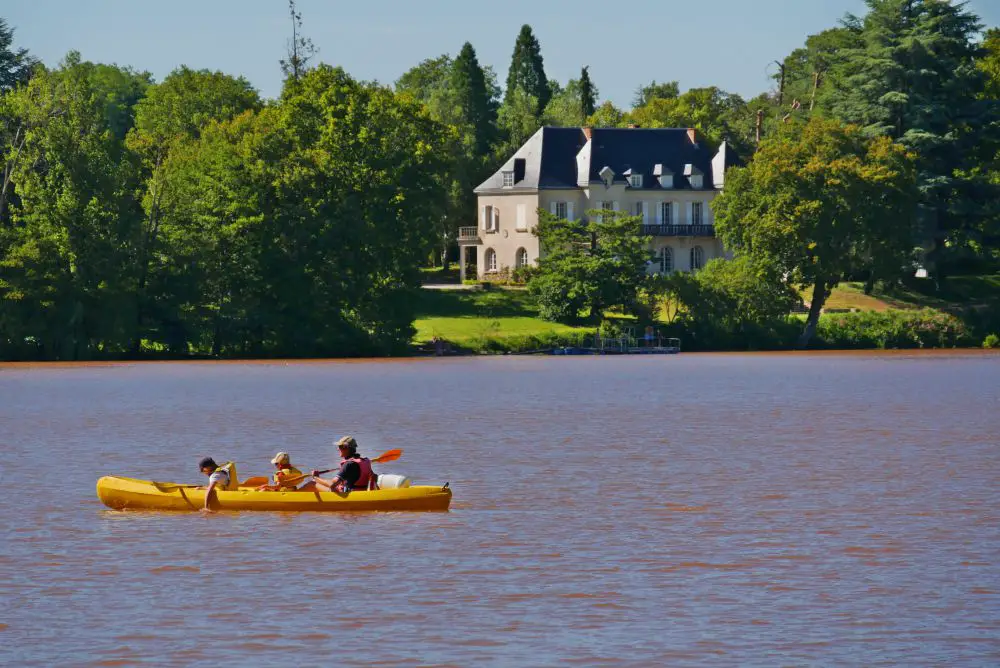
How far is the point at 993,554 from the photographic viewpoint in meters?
27.9

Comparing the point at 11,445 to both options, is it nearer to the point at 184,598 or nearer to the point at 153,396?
the point at 153,396

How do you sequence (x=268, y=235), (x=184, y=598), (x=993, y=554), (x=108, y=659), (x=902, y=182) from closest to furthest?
(x=108, y=659), (x=184, y=598), (x=993, y=554), (x=268, y=235), (x=902, y=182)

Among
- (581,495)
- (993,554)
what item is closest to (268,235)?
(581,495)

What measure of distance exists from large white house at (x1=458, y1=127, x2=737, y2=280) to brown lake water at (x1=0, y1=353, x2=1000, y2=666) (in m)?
78.1

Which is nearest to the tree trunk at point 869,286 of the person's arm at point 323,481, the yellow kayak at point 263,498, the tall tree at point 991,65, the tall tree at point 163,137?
the tall tree at point 991,65

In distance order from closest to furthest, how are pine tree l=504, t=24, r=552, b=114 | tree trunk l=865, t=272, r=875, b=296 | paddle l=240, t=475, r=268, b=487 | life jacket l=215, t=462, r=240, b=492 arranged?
life jacket l=215, t=462, r=240, b=492, paddle l=240, t=475, r=268, b=487, tree trunk l=865, t=272, r=875, b=296, pine tree l=504, t=24, r=552, b=114

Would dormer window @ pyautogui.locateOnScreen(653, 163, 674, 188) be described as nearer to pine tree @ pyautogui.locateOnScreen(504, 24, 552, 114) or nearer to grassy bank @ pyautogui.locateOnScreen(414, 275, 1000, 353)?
grassy bank @ pyautogui.locateOnScreen(414, 275, 1000, 353)

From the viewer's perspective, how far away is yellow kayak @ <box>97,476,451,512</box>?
32250mm

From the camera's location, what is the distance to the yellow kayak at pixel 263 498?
32250 millimetres

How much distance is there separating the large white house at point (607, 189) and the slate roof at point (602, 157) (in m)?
0.08

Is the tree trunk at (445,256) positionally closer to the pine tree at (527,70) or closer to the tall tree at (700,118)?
the tall tree at (700,118)

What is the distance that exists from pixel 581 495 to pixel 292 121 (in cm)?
6764

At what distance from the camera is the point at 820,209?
107 metres

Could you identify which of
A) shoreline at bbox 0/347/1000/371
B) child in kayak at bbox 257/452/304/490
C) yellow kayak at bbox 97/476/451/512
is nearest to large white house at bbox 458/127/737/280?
shoreline at bbox 0/347/1000/371
